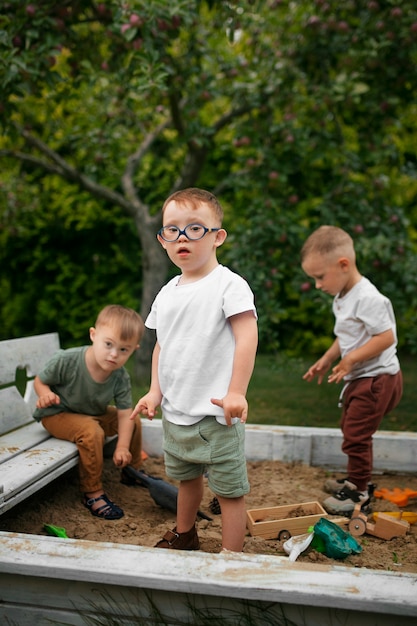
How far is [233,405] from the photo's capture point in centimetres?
195

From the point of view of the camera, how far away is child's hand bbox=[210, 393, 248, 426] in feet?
6.39

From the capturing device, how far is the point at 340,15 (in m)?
4.81

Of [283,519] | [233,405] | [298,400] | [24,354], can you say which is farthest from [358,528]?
[298,400]

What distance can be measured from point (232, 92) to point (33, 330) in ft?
15.8

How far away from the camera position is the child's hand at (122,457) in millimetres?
2904

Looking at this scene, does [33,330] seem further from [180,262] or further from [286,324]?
[180,262]

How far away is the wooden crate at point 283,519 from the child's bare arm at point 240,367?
0.68 meters

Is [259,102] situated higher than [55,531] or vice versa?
[259,102]

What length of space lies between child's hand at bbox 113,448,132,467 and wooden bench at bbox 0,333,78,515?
0.19m

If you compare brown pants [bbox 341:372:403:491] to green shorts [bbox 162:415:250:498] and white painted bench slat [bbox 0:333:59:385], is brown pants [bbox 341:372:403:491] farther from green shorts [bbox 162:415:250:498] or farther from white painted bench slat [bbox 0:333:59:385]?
white painted bench slat [bbox 0:333:59:385]

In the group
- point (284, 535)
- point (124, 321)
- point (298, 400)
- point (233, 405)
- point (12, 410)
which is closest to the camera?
point (233, 405)

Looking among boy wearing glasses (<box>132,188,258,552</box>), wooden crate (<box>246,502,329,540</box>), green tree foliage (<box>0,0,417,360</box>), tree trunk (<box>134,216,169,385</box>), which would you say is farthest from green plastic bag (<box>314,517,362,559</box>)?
tree trunk (<box>134,216,169,385</box>)

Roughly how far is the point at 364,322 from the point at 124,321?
3.65ft

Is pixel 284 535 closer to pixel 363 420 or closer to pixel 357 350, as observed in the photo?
pixel 363 420
